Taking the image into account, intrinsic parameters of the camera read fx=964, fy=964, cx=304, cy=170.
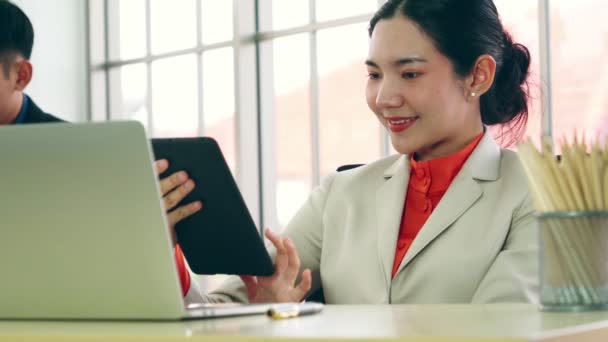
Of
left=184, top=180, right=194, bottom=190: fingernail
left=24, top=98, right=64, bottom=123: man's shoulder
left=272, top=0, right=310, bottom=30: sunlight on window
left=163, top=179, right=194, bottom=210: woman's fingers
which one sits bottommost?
left=24, top=98, right=64, bottom=123: man's shoulder

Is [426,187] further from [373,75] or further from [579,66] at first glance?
[579,66]

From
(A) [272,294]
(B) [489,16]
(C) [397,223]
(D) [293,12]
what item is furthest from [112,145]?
(D) [293,12]

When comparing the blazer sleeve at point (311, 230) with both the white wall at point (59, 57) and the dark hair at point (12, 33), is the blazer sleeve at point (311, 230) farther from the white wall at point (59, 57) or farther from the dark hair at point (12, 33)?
the white wall at point (59, 57)

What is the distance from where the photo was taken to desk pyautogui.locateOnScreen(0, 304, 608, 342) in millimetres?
945

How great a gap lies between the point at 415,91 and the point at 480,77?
7.0 inches

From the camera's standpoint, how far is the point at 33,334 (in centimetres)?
109

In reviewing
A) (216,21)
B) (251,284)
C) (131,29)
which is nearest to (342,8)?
(216,21)

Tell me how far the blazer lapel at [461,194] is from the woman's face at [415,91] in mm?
93

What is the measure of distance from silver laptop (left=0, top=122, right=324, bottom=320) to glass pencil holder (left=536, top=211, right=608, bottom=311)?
1.35 ft

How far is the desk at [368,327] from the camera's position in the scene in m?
0.95

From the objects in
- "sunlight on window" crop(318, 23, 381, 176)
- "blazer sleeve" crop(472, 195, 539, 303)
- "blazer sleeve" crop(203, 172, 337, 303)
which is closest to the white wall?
"sunlight on window" crop(318, 23, 381, 176)

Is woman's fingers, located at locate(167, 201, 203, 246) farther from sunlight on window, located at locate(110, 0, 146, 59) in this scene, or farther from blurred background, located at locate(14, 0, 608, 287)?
sunlight on window, located at locate(110, 0, 146, 59)

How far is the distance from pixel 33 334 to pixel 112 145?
232 millimetres

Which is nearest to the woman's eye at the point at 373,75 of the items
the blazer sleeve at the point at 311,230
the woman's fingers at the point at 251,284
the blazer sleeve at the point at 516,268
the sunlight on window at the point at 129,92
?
the blazer sleeve at the point at 311,230
